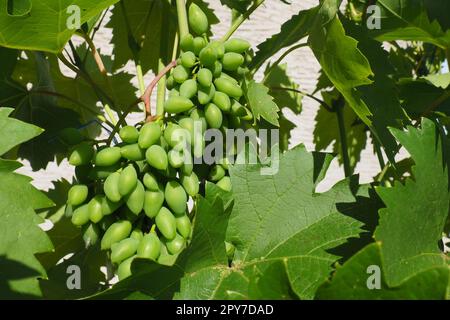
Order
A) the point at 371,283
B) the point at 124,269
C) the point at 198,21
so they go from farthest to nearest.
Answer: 1. the point at 198,21
2. the point at 124,269
3. the point at 371,283

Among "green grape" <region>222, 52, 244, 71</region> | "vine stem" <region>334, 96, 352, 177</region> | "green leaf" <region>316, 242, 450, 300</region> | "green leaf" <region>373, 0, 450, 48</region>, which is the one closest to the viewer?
"green leaf" <region>316, 242, 450, 300</region>

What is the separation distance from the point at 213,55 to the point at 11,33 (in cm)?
21

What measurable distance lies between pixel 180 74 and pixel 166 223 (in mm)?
163

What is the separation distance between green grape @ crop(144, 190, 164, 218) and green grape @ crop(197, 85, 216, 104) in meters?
0.11

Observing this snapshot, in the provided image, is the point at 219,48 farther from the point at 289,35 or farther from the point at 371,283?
A: the point at 371,283

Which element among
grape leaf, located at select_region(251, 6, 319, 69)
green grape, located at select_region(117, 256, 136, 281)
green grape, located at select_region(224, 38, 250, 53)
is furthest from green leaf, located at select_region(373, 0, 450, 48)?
green grape, located at select_region(117, 256, 136, 281)

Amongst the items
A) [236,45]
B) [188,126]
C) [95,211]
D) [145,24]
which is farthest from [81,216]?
[145,24]

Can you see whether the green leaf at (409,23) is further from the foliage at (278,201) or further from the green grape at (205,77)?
the green grape at (205,77)

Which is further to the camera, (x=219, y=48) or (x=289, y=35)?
(x=289, y=35)

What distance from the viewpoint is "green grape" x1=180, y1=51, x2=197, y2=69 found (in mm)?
657

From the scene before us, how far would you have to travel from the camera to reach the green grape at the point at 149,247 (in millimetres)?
590

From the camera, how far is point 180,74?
659 millimetres

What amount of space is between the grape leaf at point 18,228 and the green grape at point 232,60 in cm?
21

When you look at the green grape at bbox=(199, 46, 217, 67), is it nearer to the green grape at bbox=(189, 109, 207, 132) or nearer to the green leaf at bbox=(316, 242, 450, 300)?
the green grape at bbox=(189, 109, 207, 132)
